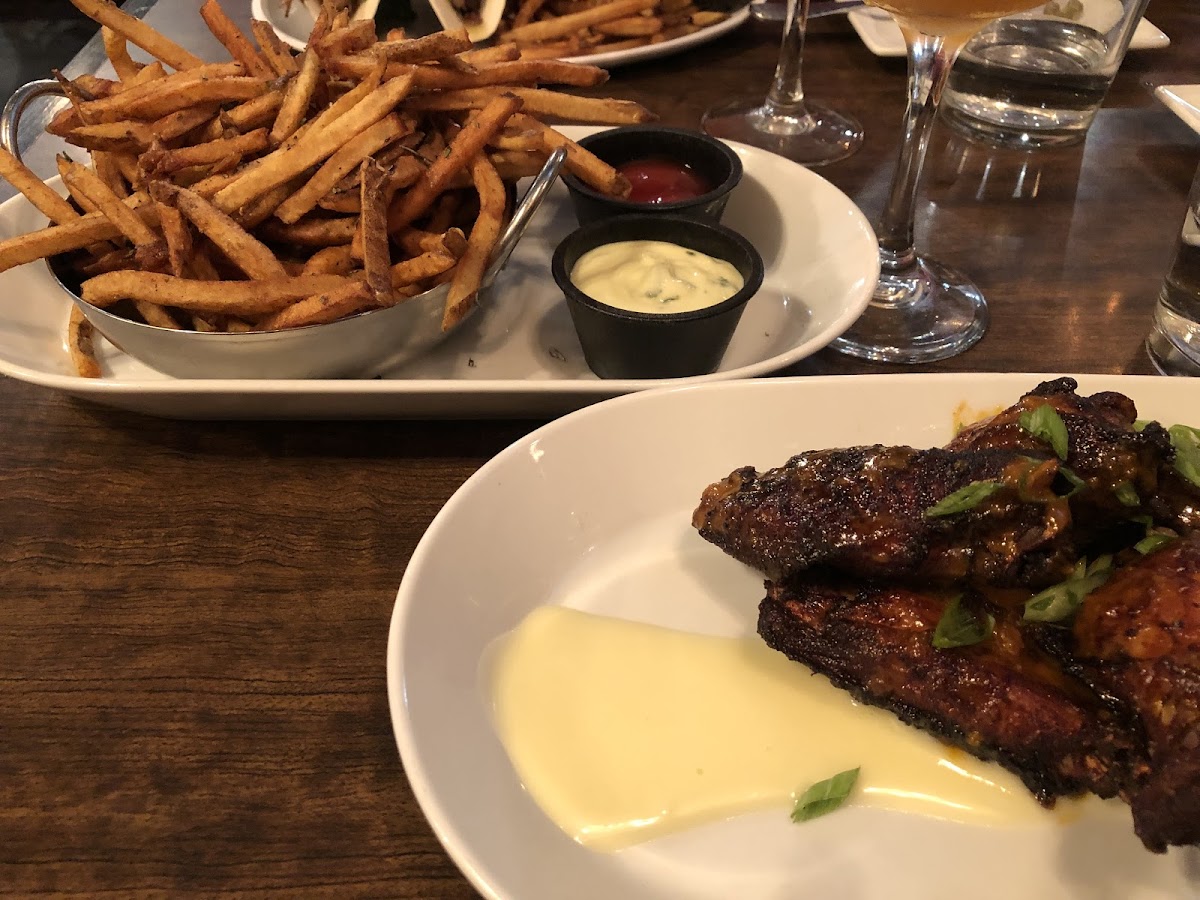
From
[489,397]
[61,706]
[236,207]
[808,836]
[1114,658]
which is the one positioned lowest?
[61,706]

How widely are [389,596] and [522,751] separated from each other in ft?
1.49

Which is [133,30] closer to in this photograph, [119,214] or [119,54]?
[119,54]

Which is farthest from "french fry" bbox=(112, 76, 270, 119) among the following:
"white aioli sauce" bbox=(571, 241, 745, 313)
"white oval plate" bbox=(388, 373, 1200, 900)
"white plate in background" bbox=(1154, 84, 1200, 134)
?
"white plate in background" bbox=(1154, 84, 1200, 134)

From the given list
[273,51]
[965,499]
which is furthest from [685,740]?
[273,51]

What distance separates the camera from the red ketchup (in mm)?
2396

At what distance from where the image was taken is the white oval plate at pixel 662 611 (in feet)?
3.83

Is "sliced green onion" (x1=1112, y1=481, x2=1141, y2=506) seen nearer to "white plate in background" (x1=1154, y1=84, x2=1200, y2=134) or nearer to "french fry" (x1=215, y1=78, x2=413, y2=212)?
"french fry" (x1=215, y1=78, x2=413, y2=212)

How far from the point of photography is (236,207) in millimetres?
1795

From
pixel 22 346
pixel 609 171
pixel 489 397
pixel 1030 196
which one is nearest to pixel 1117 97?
pixel 1030 196

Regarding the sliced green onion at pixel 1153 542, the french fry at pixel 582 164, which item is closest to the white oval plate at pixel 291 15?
the french fry at pixel 582 164

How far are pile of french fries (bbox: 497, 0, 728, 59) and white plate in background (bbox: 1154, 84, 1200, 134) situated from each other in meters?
1.62

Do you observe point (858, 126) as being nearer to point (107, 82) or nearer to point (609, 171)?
point (609, 171)

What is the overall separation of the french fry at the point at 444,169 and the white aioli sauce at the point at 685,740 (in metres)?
0.98

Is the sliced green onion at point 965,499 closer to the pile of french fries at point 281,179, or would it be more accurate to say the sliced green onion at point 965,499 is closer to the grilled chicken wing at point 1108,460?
the grilled chicken wing at point 1108,460
